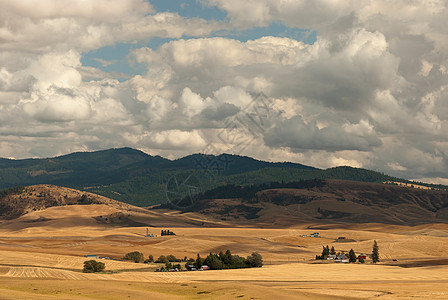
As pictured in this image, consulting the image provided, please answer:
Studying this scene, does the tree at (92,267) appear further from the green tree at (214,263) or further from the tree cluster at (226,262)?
the green tree at (214,263)

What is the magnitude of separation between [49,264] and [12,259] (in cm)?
1248

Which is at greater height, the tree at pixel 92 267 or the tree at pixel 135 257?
the tree at pixel 92 267

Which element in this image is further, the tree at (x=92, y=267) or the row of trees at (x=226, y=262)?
the row of trees at (x=226, y=262)

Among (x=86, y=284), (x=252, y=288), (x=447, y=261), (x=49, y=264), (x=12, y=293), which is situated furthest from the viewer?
(x=447, y=261)

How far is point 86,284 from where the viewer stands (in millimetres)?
91938

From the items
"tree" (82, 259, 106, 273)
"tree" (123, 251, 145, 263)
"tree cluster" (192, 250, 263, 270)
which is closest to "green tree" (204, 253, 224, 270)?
"tree cluster" (192, 250, 263, 270)

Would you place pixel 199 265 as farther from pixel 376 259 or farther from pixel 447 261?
pixel 447 261

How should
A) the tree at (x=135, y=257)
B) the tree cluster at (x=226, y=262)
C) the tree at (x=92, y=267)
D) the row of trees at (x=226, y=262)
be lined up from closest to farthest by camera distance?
the tree at (x=92, y=267)
the row of trees at (x=226, y=262)
the tree cluster at (x=226, y=262)
the tree at (x=135, y=257)

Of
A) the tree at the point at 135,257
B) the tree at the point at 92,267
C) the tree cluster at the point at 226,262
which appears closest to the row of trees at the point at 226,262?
the tree cluster at the point at 226,262

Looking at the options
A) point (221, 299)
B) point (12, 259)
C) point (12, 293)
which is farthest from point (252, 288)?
point (12, 259)

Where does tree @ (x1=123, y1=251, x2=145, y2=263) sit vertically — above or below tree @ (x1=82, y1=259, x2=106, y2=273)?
below

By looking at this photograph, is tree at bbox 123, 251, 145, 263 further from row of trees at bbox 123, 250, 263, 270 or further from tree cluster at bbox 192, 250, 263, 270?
tree cluster at bbox 192, 250, 263, 270

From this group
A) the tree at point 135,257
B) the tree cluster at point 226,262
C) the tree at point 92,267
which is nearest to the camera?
the tree at point 92,267

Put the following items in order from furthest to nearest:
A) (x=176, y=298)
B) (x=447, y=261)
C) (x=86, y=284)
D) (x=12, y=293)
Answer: (x=447, y=261) → (x=86, y=284) → (x=176, y=298) → (x=12, y=293)
